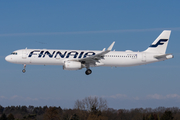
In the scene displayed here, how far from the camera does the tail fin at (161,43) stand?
6476cm

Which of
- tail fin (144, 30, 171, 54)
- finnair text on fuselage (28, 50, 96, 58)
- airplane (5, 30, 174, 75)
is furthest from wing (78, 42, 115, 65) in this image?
tail fin (144, 30, 171, 54)

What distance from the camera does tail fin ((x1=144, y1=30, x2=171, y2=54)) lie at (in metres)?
64.8

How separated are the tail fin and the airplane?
1247 mm

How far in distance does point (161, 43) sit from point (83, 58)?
20.3 metres

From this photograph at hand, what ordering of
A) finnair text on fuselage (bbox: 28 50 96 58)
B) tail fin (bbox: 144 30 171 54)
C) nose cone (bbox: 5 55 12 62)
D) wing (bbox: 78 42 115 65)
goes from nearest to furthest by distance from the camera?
wing (bbox: 78 42 115 65)
finnair text on fuselage (bbox: 28 50 96 58)
nose cone (bbox: 5 55 12 62)
tail fin (bbox: 144 30 171 54)

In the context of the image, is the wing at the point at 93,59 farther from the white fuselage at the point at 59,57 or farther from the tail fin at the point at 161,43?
the tail fin at the point at 161,43

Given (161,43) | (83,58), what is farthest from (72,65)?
(161,43)

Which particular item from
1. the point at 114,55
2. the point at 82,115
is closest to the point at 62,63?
the point at 114,55

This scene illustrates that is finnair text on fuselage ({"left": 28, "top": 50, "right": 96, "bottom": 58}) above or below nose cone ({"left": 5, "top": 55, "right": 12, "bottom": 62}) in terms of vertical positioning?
above

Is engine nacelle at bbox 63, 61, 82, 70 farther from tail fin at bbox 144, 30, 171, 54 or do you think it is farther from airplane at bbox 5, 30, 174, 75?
tail fin at bbox 144, 30, 171, 54

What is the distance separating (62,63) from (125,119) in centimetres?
7177

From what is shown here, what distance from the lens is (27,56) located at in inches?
2192

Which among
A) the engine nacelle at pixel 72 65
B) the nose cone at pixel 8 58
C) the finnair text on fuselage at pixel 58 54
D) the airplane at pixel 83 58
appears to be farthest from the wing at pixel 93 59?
the nose cone at pixel 8 58

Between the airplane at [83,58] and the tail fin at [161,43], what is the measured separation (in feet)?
4.09
